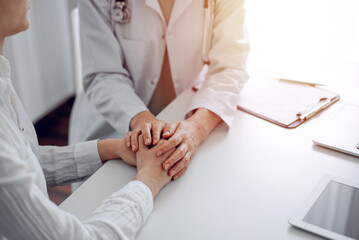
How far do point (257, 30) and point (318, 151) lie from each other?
0.74 meters

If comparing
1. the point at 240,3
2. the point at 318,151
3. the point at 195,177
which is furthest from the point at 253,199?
the point at 240,3

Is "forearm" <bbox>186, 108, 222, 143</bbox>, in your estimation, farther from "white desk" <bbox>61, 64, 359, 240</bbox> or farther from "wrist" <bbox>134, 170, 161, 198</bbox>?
"wrist" <bbox>134, 170, 161, 198</bbox>

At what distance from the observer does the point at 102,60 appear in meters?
1.19

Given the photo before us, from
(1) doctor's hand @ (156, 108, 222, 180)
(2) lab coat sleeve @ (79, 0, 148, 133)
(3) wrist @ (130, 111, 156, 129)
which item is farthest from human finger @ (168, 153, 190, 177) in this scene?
(2) lab coat sleeve @ (79, 0, 148, 133)

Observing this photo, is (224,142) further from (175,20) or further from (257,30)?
(257,30)

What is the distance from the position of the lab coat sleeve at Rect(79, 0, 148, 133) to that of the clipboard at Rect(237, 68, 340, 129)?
0.34 meters

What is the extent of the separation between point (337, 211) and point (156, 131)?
42 centimetres

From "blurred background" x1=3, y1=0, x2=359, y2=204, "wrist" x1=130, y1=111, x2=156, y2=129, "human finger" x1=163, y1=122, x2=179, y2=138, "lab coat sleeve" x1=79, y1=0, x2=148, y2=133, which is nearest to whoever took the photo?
"human finger" x1=163, y1=122, x2=179, y2=138

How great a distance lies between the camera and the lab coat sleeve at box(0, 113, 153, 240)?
51cm

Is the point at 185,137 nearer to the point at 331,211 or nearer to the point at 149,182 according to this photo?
the point at 149,182

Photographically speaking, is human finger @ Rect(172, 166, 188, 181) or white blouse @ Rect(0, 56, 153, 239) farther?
human finger @ Rect(172, 166, 188, 181)

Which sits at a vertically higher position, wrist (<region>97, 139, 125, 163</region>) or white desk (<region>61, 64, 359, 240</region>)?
white desk (<region>61, 64, 359, 240</region>)

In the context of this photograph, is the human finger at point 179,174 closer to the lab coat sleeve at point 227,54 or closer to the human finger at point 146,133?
the human finger at point 146,133

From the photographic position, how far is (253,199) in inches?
29.1
